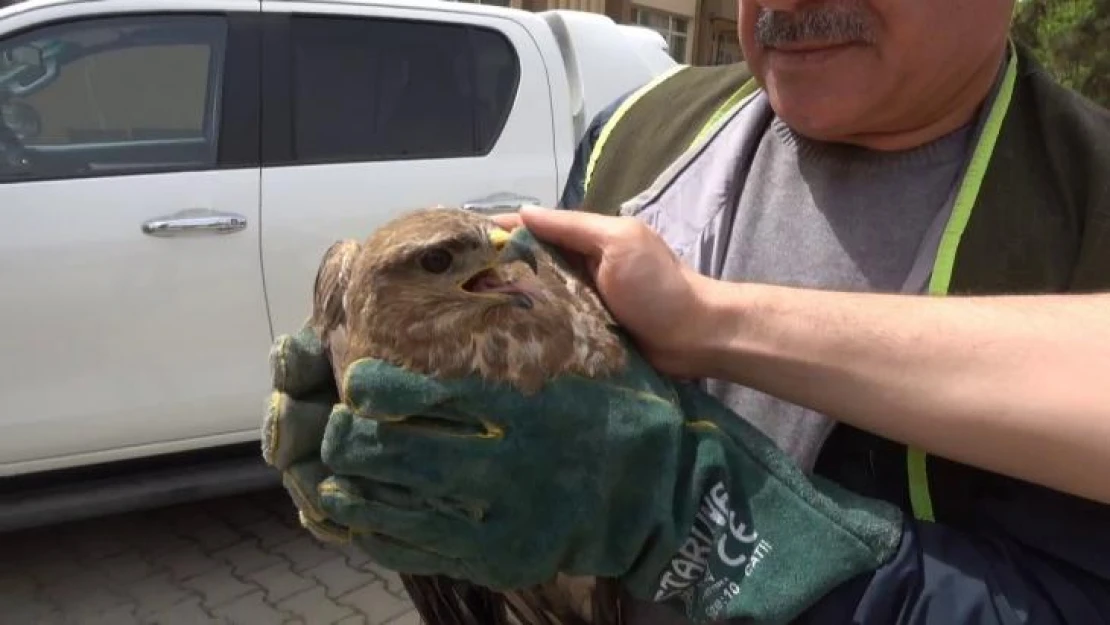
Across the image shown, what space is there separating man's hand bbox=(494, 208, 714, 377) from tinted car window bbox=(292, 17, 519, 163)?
3.14m

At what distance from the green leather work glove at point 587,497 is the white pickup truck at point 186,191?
290 centimetres

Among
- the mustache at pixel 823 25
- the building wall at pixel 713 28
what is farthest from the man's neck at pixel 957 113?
the building wall at pixel 713 28

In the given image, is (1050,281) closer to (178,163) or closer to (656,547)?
(656,547)

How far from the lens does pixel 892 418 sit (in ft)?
3.43

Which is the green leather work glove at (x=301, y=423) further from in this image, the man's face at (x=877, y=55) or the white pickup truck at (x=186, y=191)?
the white pickup truck at (x=186, y=191)

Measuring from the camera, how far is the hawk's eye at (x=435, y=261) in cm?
104

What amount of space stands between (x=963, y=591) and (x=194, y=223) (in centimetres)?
328

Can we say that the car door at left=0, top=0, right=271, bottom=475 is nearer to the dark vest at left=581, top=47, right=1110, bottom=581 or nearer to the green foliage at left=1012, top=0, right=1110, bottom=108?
the dark vest at left=581, top=47, right=1110, bottom=581

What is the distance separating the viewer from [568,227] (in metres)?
1.17

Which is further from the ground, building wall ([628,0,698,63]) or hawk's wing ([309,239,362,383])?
Answer: hawk's wing ([309,239,362,383])

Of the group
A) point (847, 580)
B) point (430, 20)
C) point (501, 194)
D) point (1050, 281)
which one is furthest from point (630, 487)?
point (430, 20)

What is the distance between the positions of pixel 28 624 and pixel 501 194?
247 centimetres

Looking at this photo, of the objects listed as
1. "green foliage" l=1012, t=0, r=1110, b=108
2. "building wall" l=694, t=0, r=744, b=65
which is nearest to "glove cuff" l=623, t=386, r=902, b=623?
"green foliage" l=1012, t=0, r=1110, b=108

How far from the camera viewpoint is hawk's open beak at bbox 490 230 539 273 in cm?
108
